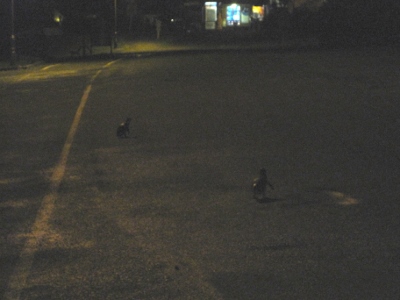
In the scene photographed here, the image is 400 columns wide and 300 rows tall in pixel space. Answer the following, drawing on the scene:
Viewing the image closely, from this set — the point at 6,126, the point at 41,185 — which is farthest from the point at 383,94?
the point at 41,185

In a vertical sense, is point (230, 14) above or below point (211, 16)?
above

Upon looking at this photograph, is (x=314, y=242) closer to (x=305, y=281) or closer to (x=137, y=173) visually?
(x=305, y=281)

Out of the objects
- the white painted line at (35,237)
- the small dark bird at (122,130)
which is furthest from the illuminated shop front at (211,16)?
the white painted line at (35,237)

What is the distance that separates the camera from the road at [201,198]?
658 cm

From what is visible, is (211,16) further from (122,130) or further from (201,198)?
(201,198)

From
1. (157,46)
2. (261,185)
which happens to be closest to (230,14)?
(157,46)

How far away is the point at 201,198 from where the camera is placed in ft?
31.4

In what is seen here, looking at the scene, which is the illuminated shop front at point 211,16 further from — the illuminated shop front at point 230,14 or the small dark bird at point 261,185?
the small dark bird at point 261,185

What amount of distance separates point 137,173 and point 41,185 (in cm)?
141

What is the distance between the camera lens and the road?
6582 mm

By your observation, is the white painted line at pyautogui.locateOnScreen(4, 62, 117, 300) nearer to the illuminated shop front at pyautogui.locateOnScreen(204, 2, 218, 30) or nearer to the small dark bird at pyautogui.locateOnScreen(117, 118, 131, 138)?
the small dark bird at pyautogui.locateOnScreen(117, 118, 131, 138)

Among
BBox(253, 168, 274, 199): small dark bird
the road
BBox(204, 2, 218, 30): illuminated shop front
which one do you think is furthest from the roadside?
BBox(253, 168, 274, 199): small dark bird

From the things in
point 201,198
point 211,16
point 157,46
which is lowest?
point 157,46

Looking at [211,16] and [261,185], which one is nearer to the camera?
[261,185]
